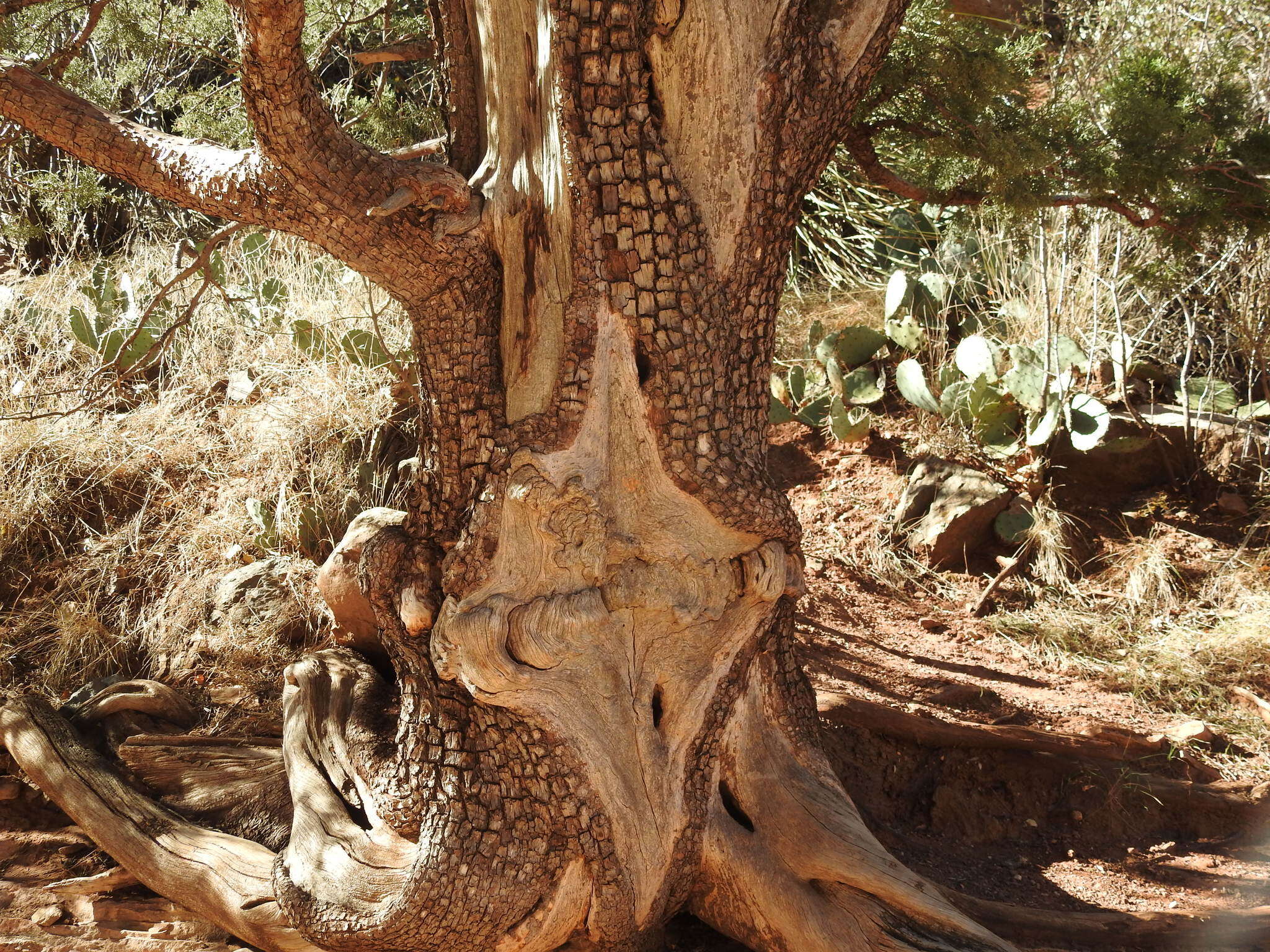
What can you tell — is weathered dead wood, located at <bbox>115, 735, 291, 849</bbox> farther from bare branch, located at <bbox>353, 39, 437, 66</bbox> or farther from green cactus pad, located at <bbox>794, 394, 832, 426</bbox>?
green cactus pad, located at <bbox>794, 394, 832, 426</bbox>

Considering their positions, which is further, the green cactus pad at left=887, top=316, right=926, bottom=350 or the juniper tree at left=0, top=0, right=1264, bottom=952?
the green cactus pad at left=887, top=316, right=926, bottom=350

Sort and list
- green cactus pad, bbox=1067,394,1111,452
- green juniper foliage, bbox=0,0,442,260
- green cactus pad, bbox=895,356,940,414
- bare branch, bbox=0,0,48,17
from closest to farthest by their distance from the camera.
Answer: bare branch, bbox=0,0,48,17 < green juniper foliage, bbox=0,0,442,260 < green cactus pad, bbox=1067,394,1111,452 < green cactus pad, bbox=895,356,940,414

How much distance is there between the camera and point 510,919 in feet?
8.44

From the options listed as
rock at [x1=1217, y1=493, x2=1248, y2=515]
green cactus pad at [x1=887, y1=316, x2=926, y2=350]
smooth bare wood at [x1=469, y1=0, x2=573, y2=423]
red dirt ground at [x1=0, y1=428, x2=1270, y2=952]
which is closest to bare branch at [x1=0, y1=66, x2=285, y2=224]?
smooth bare wood at [x1=469, y1=0, x2=573, y2=423]

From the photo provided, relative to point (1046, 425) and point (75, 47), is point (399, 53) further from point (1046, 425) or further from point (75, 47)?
point (1046, 425)

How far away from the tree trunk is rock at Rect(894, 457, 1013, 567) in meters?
2.67

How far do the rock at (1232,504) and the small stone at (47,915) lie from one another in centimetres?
517

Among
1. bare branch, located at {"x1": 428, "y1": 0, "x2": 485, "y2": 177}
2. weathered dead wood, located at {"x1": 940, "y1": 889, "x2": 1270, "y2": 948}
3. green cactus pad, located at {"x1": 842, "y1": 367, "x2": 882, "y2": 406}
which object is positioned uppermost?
bare branch, located at {"x1": 428, "y1": 0, "x2": 485, "y2": 177}

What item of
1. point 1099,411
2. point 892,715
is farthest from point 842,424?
point 892,715

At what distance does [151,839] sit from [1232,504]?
4.93 metres

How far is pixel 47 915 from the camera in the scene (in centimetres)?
300

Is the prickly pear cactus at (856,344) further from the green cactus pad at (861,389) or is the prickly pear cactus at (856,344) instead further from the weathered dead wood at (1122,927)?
the weathered dead wood at (1122,927)

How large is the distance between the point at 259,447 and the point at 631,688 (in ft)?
9.52

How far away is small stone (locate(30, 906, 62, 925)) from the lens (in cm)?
298
